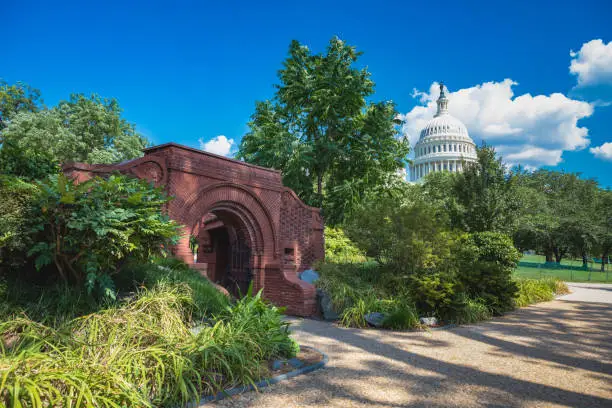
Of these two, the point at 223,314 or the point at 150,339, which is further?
the point at 223,314

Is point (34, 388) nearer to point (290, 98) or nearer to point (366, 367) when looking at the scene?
point (366, 367)

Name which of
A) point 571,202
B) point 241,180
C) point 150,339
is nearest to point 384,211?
point 241,180

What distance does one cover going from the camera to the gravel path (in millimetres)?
4297

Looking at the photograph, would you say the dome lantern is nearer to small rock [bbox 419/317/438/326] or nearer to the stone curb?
small rock [bbox 419/317/438/326]

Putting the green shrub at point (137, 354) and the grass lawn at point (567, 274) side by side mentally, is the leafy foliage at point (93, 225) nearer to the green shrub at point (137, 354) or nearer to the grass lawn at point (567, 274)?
the green shrub at point (137, 354)

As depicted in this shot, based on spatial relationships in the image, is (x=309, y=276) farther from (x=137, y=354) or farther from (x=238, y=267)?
(x=137, y=354)

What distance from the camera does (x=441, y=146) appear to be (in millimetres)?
90312

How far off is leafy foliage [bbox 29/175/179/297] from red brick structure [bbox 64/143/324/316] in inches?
130

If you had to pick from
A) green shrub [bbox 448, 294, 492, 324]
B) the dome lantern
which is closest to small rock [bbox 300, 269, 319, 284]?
green shrub [bbox 448, 294, 492, 324]

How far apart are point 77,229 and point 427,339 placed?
6.17 metres

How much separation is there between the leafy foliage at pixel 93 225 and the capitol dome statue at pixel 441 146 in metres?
86.6

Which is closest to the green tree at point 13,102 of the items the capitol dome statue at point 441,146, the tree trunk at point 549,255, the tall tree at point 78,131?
the tall tree at point 78,131

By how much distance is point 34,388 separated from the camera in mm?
3105

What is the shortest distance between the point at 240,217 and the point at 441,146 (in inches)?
3433
